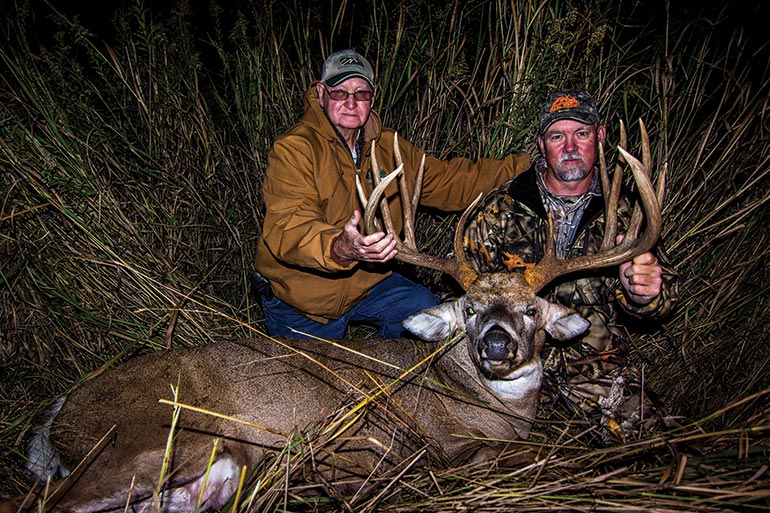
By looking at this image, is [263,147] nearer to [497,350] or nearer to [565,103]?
[565,103]

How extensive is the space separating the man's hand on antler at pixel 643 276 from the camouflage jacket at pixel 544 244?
0.56ft

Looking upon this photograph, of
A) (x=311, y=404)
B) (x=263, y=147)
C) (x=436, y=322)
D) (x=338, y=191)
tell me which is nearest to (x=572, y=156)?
(x=436, y=322)

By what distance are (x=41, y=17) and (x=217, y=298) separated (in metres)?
2.77

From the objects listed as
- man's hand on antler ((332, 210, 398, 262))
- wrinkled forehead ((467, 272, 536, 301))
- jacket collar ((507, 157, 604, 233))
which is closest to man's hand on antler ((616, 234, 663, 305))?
jacket collar ((507, 157, 604, 233))

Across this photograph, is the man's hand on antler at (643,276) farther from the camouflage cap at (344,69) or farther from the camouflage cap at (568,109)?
the camouflage cap at (344,69)

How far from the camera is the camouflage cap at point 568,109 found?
3.62 m

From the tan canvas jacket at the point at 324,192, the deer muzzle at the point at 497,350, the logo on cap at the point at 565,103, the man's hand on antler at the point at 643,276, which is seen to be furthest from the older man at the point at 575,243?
the deer muzzle at the point at 497,350

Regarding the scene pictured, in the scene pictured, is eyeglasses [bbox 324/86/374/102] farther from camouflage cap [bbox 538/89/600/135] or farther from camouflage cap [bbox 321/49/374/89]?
camouflage cap [bbox 538/89/600/135]

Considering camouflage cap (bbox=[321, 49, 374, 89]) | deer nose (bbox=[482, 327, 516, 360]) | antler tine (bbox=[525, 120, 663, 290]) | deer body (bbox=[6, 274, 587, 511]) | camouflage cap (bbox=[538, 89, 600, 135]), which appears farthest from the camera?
camouflage cap (bbox=[321, 49, 374, 89])

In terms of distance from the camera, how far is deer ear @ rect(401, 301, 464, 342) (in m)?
3.36

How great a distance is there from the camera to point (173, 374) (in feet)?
9.93

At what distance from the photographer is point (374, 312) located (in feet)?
13.7

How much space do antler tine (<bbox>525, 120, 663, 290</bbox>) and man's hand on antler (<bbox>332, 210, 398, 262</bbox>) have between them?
0.91 m

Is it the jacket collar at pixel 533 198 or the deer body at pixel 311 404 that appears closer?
the deer body at pixel 311 404
